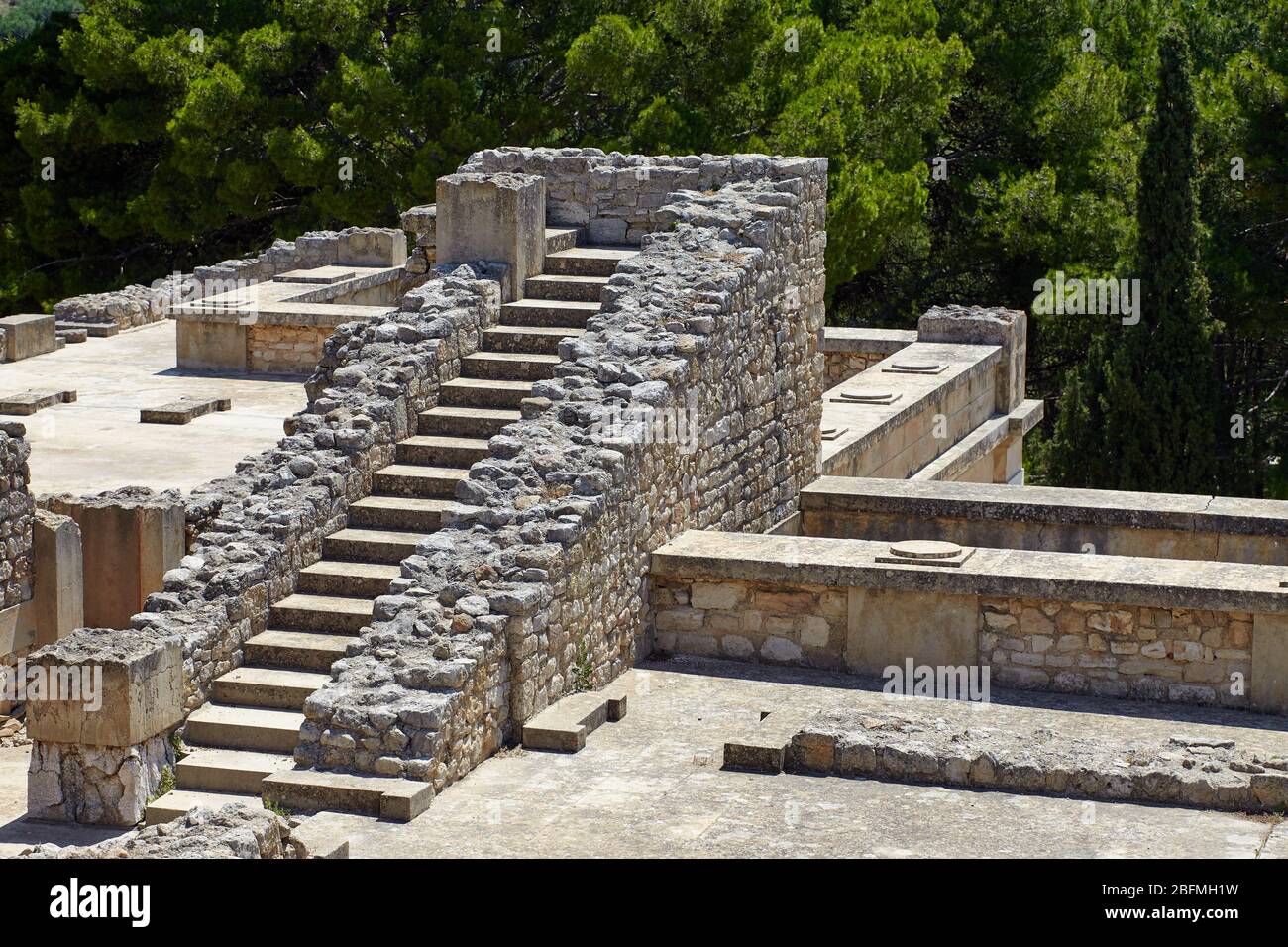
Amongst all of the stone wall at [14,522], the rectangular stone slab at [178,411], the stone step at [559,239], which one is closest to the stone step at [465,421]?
the stone step at [559,239]

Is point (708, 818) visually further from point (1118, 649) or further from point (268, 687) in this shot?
point (1118, 649)

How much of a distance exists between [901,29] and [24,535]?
24218 millimetres

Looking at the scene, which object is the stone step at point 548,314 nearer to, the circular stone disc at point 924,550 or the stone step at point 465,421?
the stone step at point 465,421

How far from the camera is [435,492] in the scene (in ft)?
41.4

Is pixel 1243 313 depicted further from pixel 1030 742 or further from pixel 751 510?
pixel 1030 742

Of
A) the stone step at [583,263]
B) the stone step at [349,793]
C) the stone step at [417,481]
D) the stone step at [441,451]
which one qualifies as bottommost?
the stone step at [349,793]

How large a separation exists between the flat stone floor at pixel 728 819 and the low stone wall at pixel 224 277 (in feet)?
44.1

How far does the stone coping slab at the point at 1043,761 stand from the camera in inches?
390

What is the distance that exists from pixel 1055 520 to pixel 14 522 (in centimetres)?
719

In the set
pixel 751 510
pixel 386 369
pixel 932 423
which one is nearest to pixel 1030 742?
pixel 751 510

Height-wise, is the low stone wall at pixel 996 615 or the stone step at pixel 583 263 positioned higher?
the stone step at pixel 583 263

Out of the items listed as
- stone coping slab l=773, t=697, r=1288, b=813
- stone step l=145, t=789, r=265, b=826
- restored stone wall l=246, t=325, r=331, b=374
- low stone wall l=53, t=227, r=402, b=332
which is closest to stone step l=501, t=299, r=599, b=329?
stone coping slab l=773, t=697, r=1288, b=813

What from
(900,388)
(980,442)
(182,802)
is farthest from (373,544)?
(980,442)

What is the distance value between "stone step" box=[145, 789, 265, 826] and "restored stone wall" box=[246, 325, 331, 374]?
30.9 ft
